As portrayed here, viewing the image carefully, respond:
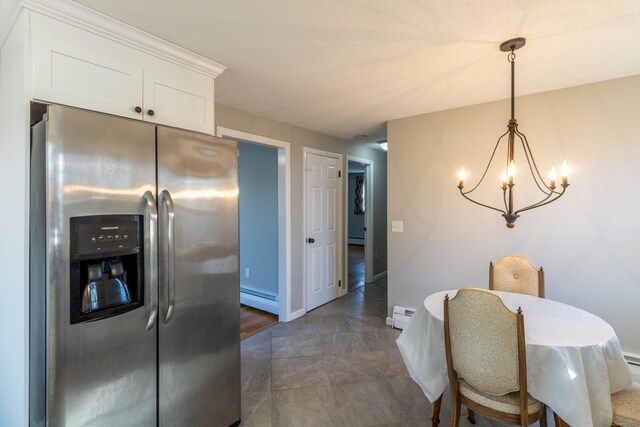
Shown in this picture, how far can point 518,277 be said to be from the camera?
7.61ft

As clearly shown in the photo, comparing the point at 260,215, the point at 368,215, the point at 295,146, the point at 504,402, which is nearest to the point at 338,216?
the point at 368,215

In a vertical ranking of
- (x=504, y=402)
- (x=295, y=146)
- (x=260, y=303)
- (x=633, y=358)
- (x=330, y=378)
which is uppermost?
(x=295, y=146)

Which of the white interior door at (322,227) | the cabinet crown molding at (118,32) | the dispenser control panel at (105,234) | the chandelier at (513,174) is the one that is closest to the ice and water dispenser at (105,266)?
the dispenser control panel at (105,234)

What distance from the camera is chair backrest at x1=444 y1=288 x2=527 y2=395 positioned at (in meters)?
1.41

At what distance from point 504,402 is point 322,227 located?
2.94 metres

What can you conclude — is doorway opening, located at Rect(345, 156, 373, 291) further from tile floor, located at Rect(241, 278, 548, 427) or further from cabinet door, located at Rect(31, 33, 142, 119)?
cabinet door, located at Rect(31, 33, 142, 119)

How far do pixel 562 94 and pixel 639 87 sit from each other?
0.46 meters

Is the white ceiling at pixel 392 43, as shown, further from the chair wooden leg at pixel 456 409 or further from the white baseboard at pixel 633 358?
the white baseboard at pixel 633 358

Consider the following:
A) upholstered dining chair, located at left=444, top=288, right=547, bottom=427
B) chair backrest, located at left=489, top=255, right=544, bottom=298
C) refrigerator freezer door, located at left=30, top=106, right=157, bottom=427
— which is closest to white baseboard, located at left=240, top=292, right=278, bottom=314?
refrigerator freezer door, located at left=30, top=106, right=157, bottom=427

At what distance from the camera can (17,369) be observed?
1366mm

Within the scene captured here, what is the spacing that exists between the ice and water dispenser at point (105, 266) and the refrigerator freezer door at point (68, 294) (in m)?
0.03

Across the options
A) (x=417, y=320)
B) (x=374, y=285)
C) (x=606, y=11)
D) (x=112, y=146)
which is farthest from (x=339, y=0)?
(x=374, y=285)

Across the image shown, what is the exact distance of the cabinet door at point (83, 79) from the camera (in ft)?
4.51

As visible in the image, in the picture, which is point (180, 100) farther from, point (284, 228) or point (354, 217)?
point (354, 217)
